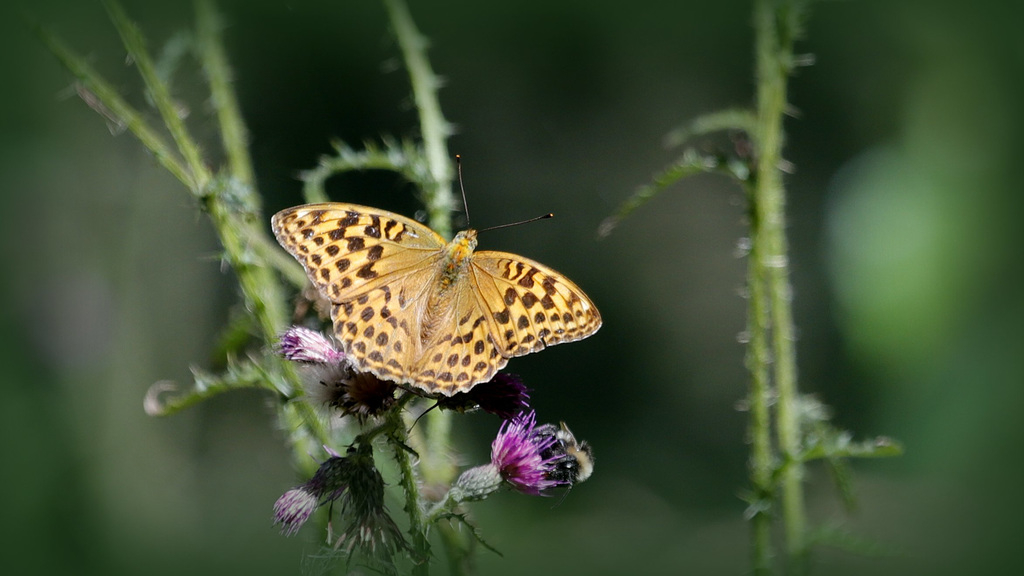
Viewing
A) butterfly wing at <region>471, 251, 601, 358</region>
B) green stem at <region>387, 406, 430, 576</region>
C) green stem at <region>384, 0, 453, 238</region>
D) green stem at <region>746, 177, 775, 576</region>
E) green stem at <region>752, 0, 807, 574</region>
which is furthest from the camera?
green stem at <region>384, 0, 453, 238</region>

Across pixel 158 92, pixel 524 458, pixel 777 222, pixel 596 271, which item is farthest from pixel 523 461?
pixel 596 271

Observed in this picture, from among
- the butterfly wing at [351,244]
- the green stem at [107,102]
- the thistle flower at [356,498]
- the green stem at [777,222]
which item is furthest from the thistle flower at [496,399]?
the green stem at [107,102]

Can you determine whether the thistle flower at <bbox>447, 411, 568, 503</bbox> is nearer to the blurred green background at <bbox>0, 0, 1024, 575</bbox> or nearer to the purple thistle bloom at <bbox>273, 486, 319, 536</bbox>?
the purple thistle bloom at <bbox>273, 486, 319, 536</bbox>

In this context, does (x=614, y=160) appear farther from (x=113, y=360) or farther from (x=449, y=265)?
(x=449, y=265)

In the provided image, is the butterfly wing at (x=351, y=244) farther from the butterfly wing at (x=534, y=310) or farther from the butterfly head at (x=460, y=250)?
the butterfly wing at (x=534, y=310)

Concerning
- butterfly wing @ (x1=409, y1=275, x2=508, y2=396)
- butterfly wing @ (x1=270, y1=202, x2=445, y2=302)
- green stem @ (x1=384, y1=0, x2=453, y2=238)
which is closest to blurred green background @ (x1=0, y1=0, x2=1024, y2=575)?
green stem @ (x1=384, y1=0, x2=453, y2=238)

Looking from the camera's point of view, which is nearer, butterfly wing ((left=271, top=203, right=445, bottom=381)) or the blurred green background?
butterfly wing ((left=271, top=203, right=445, bottom=381))
